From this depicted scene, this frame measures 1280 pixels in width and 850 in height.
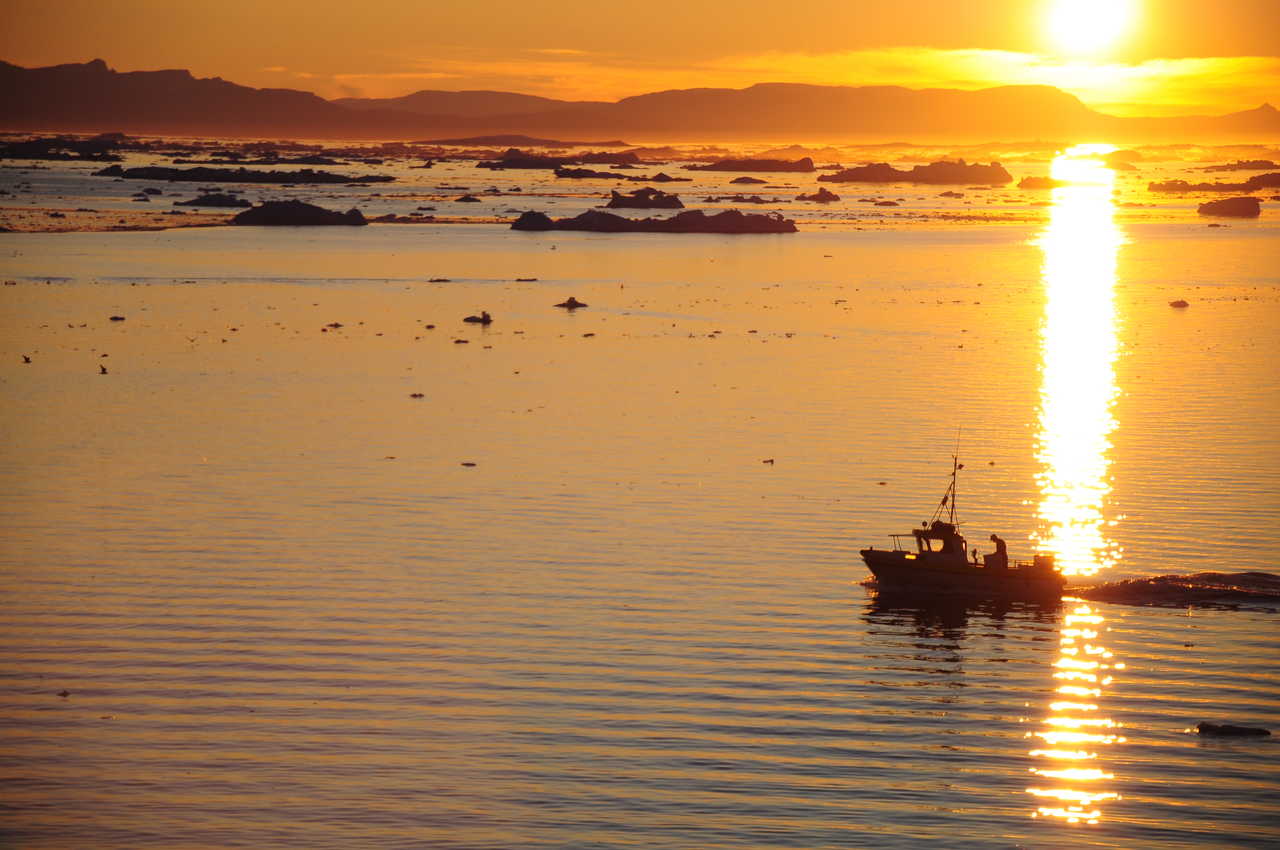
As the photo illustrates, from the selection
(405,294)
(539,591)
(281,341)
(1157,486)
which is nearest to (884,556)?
(539,591)

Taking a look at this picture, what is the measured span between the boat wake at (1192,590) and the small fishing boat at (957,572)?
1.24 meters

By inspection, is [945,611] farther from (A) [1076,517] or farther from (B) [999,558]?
(A) [1076,517]

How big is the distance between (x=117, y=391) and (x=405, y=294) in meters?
34.7

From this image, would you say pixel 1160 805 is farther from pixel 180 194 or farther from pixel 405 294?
pixel 180 194

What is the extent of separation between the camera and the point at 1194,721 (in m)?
27.2

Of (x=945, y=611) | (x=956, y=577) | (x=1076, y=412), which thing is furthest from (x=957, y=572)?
(x=1076, y=412)

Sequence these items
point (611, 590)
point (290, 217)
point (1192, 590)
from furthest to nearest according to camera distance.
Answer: point (290, 217) < point (611, 590) < point (1192, 590)

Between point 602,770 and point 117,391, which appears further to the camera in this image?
point 117,391

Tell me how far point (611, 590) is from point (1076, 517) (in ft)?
49.1

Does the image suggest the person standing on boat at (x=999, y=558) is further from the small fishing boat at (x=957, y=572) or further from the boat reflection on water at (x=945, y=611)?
the boat reflection on water at (x=945, y=611)

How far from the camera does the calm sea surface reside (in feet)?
78.3

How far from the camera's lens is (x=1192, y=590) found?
113 ft

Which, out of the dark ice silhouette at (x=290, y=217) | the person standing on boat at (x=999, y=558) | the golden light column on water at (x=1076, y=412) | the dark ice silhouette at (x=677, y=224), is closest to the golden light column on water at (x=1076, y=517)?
the golden light column on water at (x=1076, y=412)

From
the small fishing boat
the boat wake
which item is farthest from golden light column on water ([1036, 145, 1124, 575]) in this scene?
the small fishing boat
